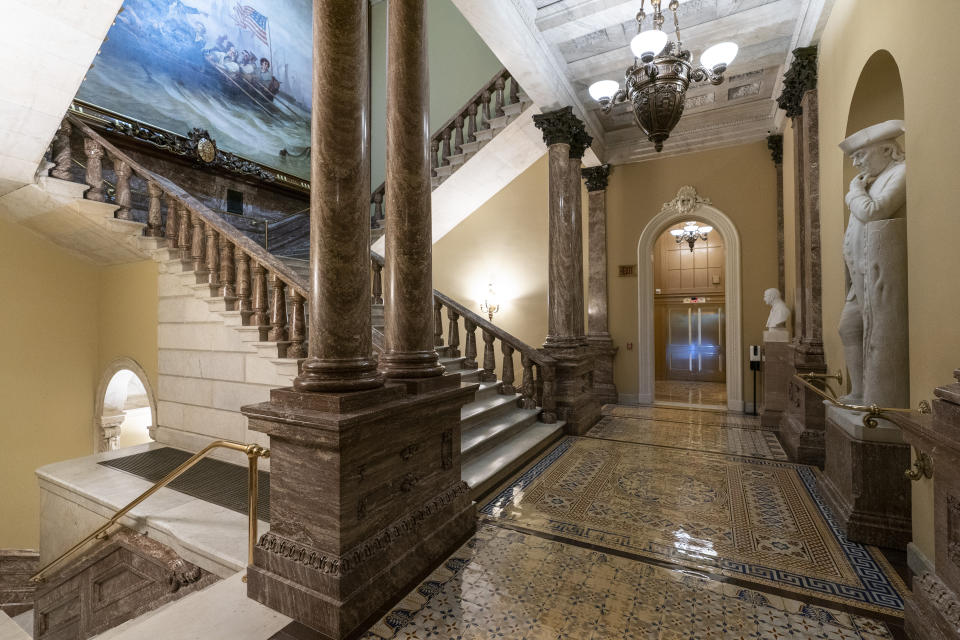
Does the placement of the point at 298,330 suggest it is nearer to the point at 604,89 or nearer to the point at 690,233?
the point at 604,89

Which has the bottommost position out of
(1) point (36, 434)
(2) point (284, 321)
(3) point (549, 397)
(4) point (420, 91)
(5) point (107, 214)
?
(1) point (36, 434)

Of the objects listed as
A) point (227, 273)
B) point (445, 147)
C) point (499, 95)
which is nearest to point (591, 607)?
point (227, 273)

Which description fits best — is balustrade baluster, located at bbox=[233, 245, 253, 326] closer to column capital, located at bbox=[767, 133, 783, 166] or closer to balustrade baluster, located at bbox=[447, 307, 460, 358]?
balustrade baluster, located at bbox=[447, 307, 460, 358]

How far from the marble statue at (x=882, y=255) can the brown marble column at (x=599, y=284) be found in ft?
16.4

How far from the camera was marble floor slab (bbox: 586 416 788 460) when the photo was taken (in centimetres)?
489

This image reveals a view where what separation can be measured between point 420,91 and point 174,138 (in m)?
6.56

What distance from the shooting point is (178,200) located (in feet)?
15.3

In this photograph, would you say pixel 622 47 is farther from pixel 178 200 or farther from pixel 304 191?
pixel 304 191

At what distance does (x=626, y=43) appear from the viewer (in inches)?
209

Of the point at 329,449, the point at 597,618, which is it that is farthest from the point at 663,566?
the point at 329,449

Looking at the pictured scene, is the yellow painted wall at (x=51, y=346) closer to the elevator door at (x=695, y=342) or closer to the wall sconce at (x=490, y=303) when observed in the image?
the wall sconce at (x=490, y=303)

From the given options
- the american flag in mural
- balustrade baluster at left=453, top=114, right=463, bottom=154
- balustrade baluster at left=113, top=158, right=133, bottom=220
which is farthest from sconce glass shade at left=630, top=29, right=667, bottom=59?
the american flag in mural

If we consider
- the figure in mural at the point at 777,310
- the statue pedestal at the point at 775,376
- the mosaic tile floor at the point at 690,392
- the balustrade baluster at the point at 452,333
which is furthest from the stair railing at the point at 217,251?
the mosaic tile floor at the point at 690,392

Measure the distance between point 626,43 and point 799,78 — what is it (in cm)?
194
